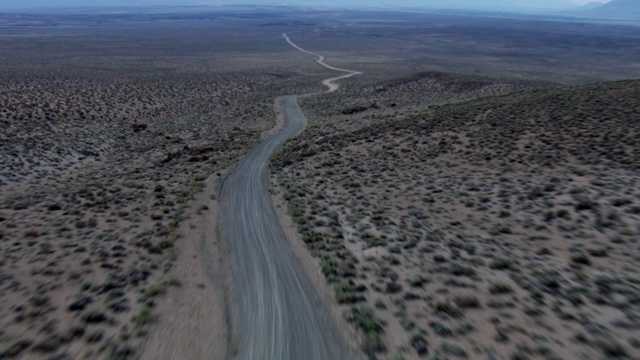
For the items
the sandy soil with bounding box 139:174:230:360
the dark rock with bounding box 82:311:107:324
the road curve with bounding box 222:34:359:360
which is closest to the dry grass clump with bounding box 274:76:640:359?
the road curve with bounding box 222:34:359:360

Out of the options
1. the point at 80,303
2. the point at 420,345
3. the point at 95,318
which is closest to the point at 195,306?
the point at 95,318

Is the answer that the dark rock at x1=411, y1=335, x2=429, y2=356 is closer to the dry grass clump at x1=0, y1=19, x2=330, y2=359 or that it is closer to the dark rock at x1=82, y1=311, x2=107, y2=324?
the dry grass clump at x1=0, y1=19, x2=330, y2=359

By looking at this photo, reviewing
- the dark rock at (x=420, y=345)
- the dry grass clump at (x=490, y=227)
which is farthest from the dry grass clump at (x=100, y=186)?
the dark rock at (x=420, y=345)

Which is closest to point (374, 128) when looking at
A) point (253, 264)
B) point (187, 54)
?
point (253, 264)

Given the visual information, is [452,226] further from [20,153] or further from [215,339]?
[20,153]

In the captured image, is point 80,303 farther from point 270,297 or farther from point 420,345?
point 420,345

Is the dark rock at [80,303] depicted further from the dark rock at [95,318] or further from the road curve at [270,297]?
the road curve at [270,297]
